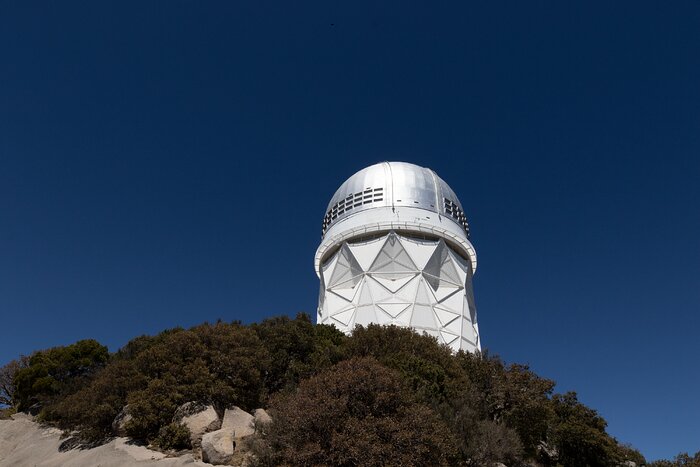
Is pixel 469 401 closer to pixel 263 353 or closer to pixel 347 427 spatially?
pixel 347 427

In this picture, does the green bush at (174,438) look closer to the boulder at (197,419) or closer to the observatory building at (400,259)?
the boulder at (197,419)

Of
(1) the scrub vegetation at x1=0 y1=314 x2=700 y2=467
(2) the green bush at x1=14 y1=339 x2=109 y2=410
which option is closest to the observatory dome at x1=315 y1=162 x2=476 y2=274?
(1) the scrub vegetation at x1=0 y1=314 x2=700 y2=467

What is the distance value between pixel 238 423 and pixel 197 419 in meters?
1.57

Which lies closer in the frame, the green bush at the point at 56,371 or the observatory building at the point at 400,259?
the green bush at the point at 56,371

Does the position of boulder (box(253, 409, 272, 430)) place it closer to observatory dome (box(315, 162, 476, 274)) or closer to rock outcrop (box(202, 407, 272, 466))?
rock outcrop (box(202, 407, 272, 466))

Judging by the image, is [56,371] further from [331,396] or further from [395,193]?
[395,193]

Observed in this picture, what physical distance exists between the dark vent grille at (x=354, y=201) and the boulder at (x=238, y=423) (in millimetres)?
23873

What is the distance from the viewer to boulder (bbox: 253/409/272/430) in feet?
62.9

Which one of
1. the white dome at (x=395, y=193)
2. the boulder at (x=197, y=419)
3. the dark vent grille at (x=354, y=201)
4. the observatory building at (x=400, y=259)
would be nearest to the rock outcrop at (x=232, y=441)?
the boulder at (x=197, y=419)

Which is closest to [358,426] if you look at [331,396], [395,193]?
[331,396]

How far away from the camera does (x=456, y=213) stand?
44.2 meters

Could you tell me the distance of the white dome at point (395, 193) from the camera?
4175 centimetres

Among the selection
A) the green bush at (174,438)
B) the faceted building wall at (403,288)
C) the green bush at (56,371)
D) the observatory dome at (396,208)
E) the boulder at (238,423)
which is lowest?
the green bush at (174,438)

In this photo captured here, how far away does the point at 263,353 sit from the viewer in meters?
24.1
